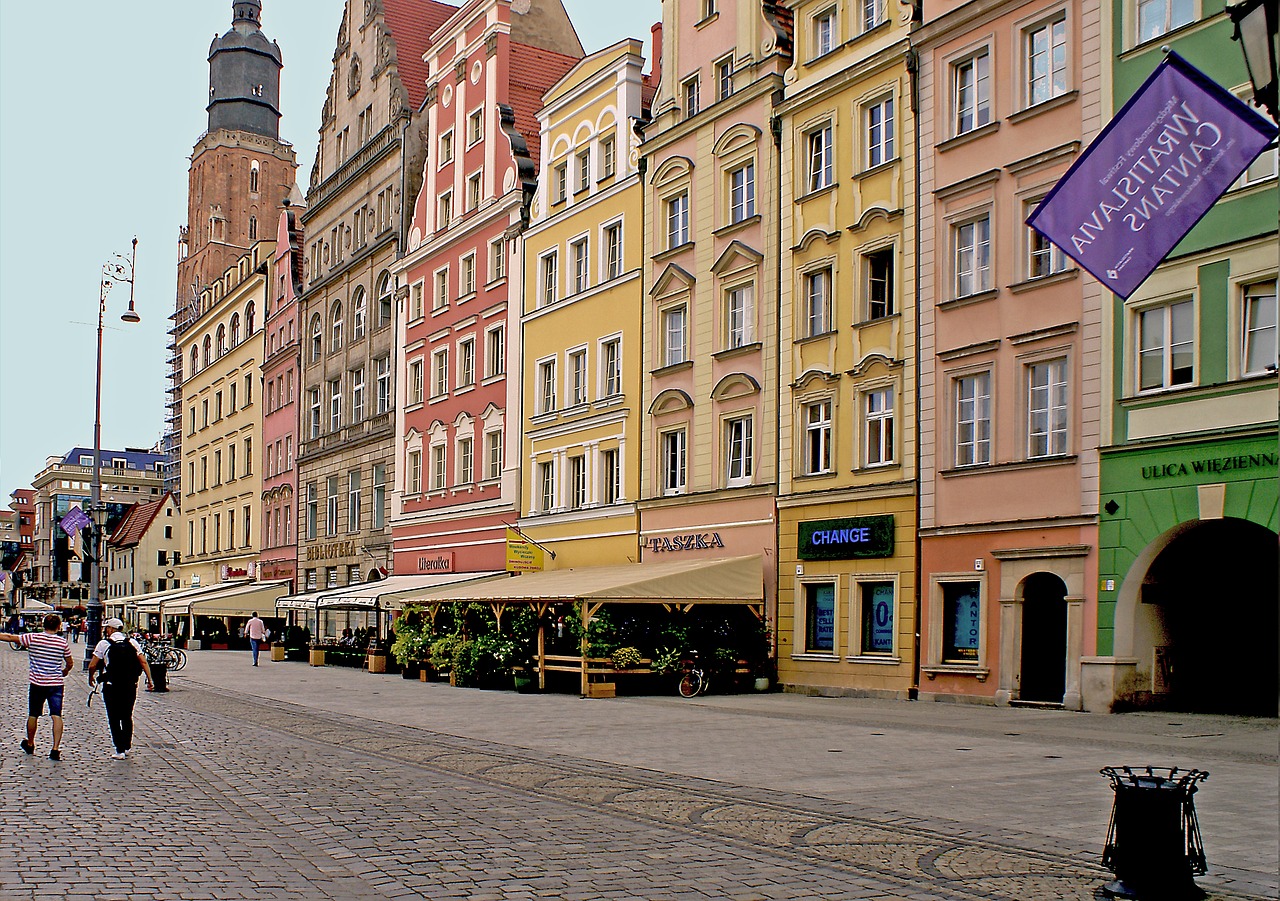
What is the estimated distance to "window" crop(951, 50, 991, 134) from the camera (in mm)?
28422

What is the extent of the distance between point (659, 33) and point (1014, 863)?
36.2 meters

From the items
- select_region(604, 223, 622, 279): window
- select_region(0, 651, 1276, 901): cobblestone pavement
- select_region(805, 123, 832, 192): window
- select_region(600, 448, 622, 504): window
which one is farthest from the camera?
select_region(604, 223, 622, 279): window

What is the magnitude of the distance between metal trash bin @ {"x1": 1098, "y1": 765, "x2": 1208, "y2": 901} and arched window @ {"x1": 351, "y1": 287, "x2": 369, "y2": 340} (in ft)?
171

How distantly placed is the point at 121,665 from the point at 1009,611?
16.0m

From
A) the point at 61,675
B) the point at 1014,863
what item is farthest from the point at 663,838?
the point at 61,675

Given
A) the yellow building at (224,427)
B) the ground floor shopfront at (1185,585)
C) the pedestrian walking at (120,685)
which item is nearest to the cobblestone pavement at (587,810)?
the pedestrian walking at (120,685)

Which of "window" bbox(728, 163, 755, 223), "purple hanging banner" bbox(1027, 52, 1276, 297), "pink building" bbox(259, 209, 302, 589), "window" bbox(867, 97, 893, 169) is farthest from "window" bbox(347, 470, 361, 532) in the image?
"purple hanging banner" bbox(1027, 52, 1276, 297)

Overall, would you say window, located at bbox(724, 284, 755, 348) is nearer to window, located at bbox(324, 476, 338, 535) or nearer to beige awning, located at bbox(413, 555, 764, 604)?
beige awning, located at bbox(413, 555, 764, 604)

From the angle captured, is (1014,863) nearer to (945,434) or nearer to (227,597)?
(945,434)

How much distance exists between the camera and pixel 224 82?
402 ft

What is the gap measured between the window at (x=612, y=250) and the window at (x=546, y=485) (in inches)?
248

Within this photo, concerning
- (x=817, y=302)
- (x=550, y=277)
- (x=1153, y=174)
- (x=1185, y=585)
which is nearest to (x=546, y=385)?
(x=550, y=277)

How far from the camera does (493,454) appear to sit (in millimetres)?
47344

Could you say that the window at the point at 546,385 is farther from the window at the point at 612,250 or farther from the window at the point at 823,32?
the window at the point at 823,32
